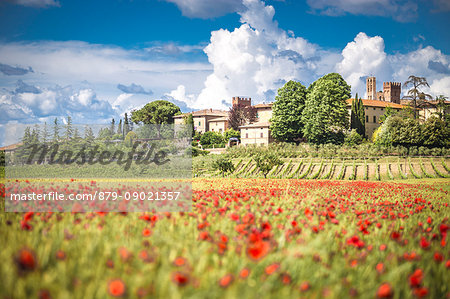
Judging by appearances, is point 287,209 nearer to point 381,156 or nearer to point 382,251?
point 382,251

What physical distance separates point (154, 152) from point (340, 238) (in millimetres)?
24081

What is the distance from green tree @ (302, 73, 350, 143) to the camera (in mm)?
44594

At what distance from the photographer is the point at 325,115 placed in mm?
44875

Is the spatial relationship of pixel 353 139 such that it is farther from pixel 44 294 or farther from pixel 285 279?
pixel 44 294

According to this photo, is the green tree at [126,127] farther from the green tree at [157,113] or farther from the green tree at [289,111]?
the green tree at [289,111]

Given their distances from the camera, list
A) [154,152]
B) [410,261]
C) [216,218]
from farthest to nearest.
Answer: [154,152] < [216,218] < [410,261]

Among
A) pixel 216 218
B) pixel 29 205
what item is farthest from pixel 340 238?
pixel 29 205

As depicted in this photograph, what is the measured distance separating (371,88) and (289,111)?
75.3 meters

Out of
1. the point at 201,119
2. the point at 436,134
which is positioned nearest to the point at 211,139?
the point at 201,119

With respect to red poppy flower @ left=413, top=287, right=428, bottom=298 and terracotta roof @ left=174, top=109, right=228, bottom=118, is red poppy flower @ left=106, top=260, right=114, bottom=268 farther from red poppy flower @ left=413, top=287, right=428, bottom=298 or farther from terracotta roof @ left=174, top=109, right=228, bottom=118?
terracotta roof @ left=174, top=109, right=228, bottom=118

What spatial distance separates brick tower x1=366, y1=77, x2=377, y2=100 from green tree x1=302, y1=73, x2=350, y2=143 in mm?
72729

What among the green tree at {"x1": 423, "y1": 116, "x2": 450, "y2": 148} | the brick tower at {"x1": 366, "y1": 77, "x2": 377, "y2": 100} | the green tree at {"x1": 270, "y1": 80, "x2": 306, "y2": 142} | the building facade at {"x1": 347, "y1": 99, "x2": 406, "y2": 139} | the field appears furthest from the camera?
the brick tower at {"x1": 366, "y1": 77, "x2": 377, "y2": 100}

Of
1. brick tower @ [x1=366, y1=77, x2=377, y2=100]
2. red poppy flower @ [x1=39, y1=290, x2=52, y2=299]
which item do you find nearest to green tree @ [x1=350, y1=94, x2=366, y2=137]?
red poppy flower @ [x1=39, y1=290, x2=52, y2=299]

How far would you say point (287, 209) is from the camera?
5051mm
